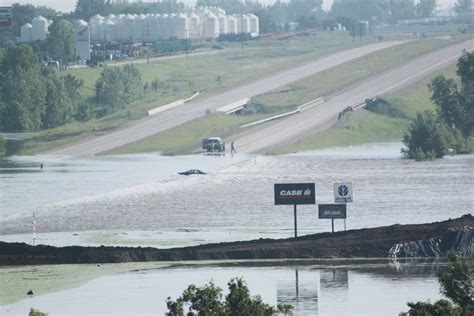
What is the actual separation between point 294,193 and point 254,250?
253 inches

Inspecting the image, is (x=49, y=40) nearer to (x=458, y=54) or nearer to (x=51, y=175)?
(x=458, y=54)

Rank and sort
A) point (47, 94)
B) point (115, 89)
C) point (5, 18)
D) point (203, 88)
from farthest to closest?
point (203, 88) < point (115, 89) < point (47, 94) < point (5, 18)

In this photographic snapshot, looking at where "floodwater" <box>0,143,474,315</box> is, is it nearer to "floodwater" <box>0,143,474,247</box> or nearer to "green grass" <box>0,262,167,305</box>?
"floodwater" <box>0,143,474,247</box>

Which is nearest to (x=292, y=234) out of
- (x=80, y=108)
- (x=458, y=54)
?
(x=80, y=108)

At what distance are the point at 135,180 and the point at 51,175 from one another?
7240 millimetres

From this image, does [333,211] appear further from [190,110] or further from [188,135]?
[190,110]

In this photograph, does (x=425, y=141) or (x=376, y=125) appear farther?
→ (x=376, y=125)

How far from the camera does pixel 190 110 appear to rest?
494ft

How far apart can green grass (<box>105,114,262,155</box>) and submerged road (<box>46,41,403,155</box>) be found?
3.72 feet

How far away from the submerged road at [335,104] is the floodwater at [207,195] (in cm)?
777

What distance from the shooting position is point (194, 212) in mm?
86562

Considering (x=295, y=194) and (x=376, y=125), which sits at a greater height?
(x=295, y=194)

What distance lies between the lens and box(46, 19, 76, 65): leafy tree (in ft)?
630

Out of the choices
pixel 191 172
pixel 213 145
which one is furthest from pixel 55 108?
pixel 191 172
